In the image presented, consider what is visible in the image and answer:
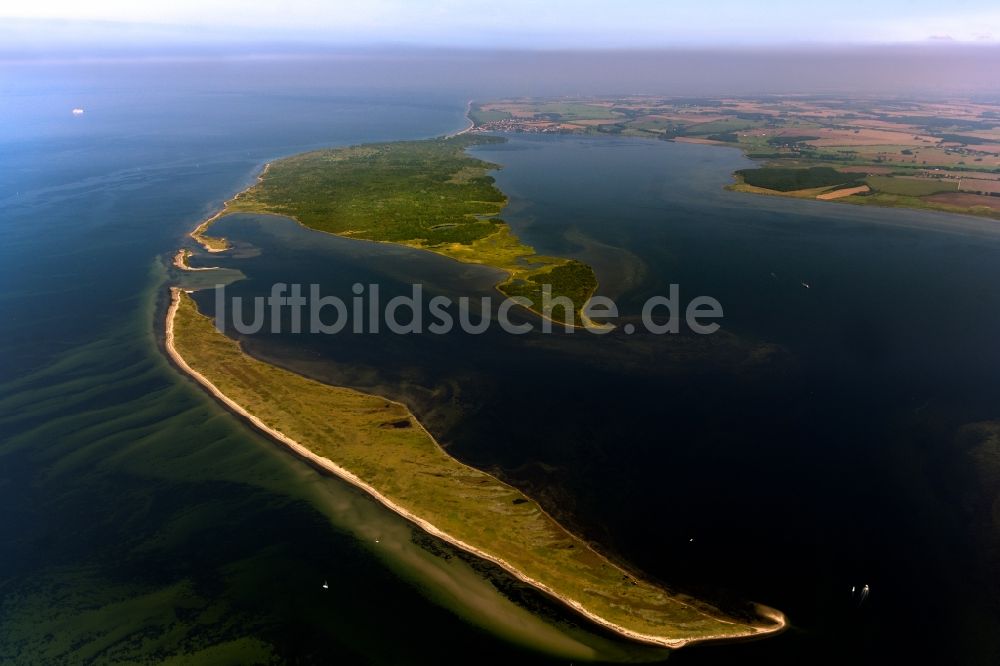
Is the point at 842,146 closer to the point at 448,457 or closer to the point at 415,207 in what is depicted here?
the point at 415,207

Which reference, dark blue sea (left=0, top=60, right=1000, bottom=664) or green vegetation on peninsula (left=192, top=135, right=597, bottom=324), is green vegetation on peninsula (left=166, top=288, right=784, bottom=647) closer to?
dark blue sea (left=0, top=60, right=1000, bottom=664)

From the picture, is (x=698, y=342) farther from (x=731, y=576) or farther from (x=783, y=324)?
(x=731, y=576)

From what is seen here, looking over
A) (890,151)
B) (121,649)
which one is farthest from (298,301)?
(890,151)

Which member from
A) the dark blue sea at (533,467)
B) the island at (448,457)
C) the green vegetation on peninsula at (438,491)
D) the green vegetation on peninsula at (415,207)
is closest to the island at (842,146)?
the dark blue sea at (533,467)

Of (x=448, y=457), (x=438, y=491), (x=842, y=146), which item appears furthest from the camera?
(x=842, y=146)

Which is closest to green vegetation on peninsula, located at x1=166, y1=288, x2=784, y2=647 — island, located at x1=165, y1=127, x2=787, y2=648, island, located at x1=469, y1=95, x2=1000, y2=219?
island, located at x1=165, y1=127, x2=787, y2=648

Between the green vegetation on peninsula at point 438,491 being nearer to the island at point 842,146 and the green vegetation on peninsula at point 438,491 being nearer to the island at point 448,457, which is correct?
the island at point 448,457

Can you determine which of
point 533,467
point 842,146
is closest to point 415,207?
point 533,467

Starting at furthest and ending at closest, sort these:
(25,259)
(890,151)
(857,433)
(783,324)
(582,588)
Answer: (890,151) < (25,259) < (783,324) < (857,433) < (582,588)
